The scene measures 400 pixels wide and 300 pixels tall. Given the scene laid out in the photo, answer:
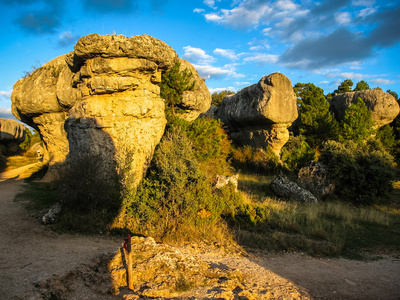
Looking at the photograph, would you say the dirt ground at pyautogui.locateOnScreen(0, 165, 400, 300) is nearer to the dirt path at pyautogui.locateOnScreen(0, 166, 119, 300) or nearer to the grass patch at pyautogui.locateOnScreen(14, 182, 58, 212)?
the dirt path at pyautogui.locateOnScreen(0, 166, 119, 300)

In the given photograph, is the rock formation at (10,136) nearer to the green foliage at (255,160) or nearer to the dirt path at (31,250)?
the dirt path at (31,250)

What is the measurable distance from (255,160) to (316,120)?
812 centimetres

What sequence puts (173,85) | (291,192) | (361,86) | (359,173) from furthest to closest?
(361,86), (359,173), (291,192), (173,85)

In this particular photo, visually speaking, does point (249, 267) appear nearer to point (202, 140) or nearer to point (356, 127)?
point (202, 140)

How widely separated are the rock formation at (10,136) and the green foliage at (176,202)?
26.1 meters

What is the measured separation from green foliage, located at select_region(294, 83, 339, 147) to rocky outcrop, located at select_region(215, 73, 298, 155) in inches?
173

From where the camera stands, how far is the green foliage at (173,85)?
39.2ft

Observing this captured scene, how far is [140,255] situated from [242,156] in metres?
17.3

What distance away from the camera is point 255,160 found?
20.7 metres

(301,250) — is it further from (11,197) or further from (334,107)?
(334,107)

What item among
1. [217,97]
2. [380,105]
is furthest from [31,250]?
[217,97]

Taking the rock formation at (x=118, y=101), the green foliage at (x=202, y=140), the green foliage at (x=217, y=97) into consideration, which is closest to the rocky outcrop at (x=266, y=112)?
the green foliage at (x=202, y=140)

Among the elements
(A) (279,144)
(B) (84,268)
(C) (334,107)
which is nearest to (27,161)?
(A) (279,144)

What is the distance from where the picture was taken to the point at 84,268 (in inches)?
173
